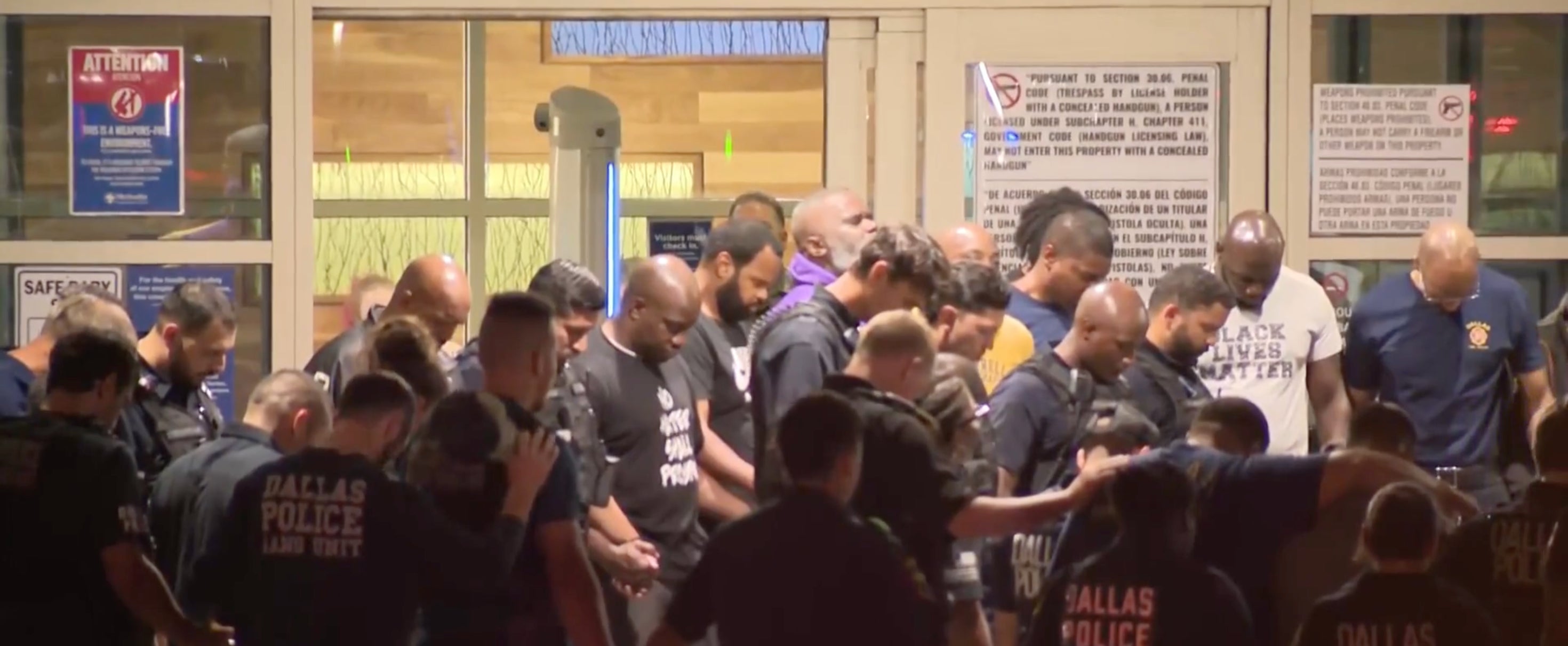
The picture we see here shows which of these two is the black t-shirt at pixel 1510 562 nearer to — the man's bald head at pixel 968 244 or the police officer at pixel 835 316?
the police officer at pixel 835 316

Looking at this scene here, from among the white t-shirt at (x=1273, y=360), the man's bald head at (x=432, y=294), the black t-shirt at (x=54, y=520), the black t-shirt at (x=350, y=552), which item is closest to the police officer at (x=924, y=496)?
the black t-shirt at (x=350, y=552)

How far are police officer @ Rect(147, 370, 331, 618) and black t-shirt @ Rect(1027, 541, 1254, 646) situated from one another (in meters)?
1.93

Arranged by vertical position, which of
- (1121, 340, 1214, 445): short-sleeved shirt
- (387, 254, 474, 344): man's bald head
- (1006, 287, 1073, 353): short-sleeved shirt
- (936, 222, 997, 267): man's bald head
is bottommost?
(1121, 340, 1214, 445): short-sleeved shirt

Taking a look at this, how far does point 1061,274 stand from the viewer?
7332mm

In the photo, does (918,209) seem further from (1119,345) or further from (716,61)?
(1119,345)

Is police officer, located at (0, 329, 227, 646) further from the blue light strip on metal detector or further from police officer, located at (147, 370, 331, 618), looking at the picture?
the blue light strip on metal detector

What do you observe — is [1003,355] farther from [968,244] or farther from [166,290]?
[166,290]

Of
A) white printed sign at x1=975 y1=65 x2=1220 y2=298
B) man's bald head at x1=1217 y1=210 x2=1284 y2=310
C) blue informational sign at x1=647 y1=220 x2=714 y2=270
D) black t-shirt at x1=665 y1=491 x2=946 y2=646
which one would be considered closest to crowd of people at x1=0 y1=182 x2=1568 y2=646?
black t-shirt at x1=665 y1=491 x2=946 y2=646

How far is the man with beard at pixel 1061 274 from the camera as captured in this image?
728cm

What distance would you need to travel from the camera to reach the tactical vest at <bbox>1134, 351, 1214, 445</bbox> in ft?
21.4

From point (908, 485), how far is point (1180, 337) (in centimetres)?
213

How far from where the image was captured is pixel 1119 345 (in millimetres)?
6082

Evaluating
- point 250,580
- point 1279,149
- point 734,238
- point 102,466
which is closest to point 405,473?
point 250,580

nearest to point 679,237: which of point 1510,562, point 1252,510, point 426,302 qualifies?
point 426,302
